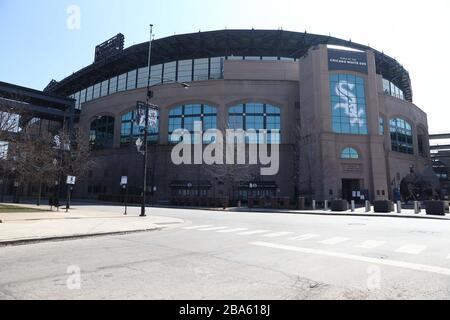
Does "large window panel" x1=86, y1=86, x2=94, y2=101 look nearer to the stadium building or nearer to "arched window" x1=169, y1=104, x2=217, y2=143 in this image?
the stadium building

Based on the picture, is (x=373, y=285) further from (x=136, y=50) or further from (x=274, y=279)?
(x=136, y=50)

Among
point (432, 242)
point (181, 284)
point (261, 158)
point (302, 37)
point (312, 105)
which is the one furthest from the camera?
point (302, 37)

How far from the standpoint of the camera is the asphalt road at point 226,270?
18.0ft

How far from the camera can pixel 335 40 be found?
61156 millimetres

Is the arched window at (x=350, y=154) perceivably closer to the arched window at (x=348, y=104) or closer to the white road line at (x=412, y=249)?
the arched window at (x=348, y=104)

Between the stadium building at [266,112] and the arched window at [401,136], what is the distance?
204mm

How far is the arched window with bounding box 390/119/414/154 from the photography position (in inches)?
2393

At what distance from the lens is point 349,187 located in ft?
166

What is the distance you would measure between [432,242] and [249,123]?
45.4m

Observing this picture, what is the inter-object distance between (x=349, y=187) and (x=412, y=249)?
42.4m

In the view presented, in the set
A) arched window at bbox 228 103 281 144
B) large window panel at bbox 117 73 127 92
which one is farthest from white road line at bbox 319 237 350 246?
large window panel at bbox 117 73 127 92

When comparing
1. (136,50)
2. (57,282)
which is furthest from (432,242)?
(136,50)

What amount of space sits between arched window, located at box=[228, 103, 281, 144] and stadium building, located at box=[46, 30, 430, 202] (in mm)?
168
